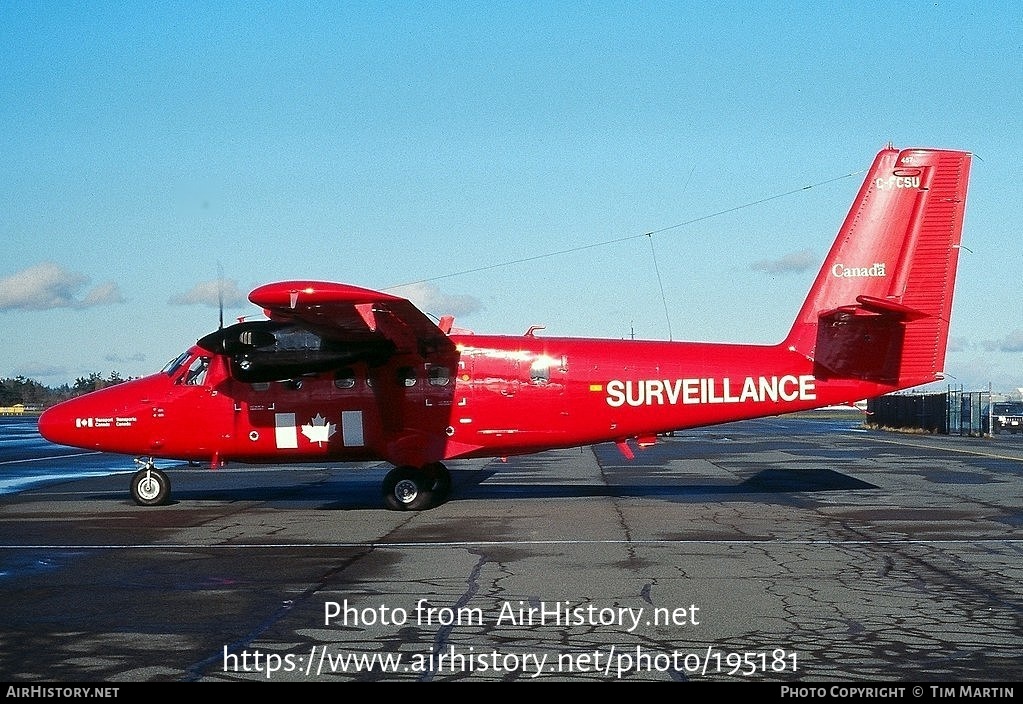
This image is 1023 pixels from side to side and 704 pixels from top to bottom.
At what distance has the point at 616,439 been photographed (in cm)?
1939

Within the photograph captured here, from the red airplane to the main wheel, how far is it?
3cm

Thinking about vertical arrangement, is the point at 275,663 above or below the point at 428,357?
below

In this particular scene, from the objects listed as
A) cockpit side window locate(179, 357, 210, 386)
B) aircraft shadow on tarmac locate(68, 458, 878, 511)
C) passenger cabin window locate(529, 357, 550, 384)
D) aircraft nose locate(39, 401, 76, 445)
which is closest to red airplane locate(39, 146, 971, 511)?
passenger cabin window locate(529, 357, 550, 384)

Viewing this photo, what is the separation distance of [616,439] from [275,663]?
40.4ft

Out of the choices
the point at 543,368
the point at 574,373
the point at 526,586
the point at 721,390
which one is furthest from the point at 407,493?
the point at 526,586

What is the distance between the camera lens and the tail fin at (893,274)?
18500 millimetres

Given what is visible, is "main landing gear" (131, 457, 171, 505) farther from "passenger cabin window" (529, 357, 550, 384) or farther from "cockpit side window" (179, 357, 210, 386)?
"passenger cabin window" (529, 357, 550, 384)

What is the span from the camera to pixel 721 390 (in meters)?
18.8

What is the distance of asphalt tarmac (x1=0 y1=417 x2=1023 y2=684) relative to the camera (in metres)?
7.69

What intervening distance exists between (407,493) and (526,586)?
8069 mm

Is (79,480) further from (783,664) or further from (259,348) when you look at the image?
(783,664)

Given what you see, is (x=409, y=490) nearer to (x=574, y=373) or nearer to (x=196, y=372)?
(x=574, y=373)

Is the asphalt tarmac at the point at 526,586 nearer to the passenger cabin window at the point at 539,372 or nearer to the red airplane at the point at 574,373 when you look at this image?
the red airplane at the point at 574,373
